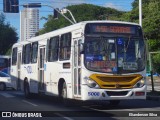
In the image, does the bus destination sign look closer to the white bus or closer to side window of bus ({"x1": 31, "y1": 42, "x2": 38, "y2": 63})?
the white bus

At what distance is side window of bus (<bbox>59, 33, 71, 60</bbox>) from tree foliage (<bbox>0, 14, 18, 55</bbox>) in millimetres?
61909

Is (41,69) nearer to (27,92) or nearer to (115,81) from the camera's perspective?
(27,92)

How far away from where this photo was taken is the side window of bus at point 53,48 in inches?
758

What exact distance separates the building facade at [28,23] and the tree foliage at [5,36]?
15.6 feet

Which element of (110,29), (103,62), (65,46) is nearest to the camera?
(103,62)

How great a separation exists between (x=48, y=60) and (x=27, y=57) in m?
4.25

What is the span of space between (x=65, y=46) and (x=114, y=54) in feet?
8.19

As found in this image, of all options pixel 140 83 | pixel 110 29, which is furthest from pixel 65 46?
pixel 140 83

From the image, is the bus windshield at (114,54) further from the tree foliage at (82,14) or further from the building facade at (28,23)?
the tree foliage at (82,14)

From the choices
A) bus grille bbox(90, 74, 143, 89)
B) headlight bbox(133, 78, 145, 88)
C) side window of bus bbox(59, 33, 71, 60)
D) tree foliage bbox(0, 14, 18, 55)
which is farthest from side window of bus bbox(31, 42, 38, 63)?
tree foliage bbox(0, 14, 18, 55)

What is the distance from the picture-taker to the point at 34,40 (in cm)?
2316

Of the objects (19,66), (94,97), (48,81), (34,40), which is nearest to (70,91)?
(94,97)

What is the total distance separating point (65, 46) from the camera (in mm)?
18188

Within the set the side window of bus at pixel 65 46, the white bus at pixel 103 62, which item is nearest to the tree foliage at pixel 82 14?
the side window of bus at pixel 65 46
